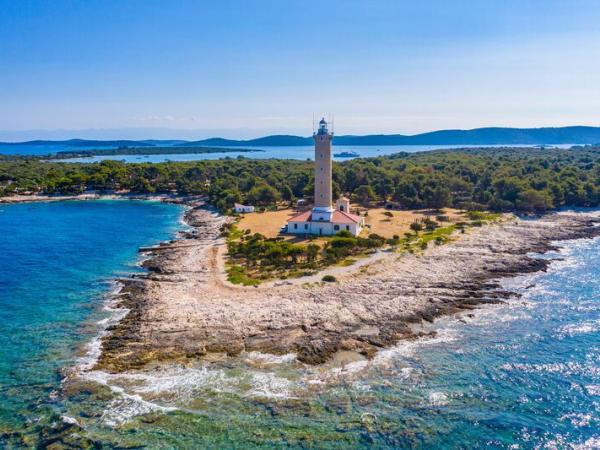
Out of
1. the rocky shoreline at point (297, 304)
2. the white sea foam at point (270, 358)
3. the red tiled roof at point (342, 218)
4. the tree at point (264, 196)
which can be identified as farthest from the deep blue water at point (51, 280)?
the red tiled roof at point (342, 218)

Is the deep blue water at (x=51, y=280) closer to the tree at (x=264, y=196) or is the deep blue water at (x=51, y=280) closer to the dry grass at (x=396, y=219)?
the tree at (x=264, y=196)

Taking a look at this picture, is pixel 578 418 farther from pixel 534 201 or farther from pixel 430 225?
pixel 534 201

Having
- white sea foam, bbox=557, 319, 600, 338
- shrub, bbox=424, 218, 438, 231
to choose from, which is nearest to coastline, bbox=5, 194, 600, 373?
white sea foam, bbox=557, 319, 600, 338

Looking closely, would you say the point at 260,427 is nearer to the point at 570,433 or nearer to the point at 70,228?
the point at 570,433

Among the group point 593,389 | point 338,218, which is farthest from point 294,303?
point 338,218

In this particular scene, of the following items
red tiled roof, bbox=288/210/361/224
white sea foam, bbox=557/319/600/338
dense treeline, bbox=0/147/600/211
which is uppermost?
dense treeline, bbox=0/147/600/211

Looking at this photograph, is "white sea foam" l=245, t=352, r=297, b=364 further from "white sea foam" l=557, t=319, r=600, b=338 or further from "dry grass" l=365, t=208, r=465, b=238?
"dry grass" l=365, t=208, r=465, b=238
